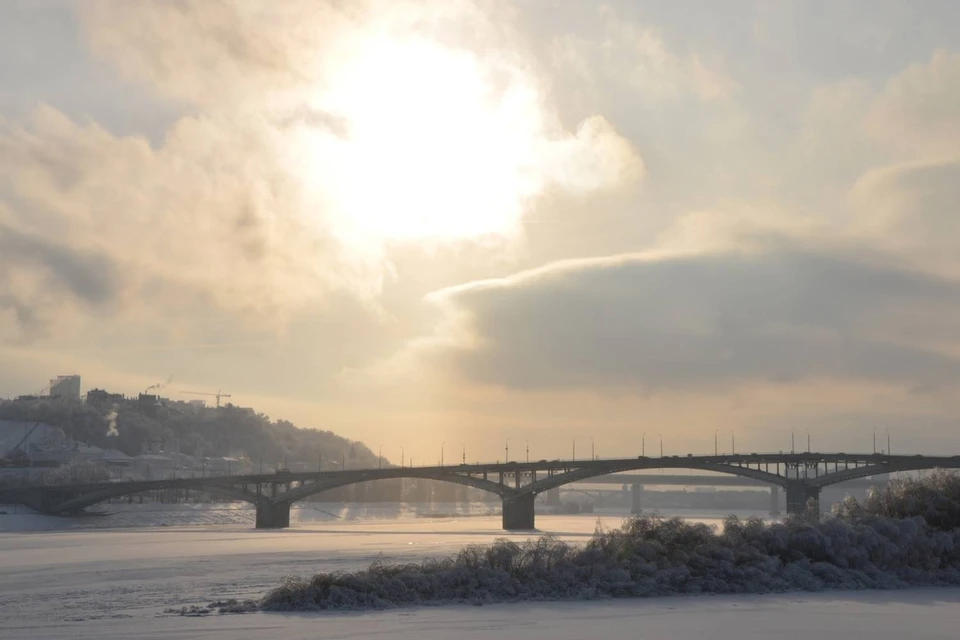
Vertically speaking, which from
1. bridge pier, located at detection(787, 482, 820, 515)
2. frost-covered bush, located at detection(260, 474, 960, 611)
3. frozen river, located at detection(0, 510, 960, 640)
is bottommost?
frozen river, located at detection(0, 510, 960, 640)

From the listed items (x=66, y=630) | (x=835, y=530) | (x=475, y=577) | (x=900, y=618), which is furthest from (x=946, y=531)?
(x=66, y=630)

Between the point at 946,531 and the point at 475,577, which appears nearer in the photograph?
the point at 475,577

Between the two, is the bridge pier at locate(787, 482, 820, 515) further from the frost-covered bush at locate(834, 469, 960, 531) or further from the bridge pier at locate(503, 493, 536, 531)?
the frost-covered bush at locate(834, 469, 960, 531)

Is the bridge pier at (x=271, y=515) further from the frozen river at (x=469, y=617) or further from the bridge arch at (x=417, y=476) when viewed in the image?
the frozen river at (x=469, y=617)

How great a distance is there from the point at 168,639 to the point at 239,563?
3842 cm

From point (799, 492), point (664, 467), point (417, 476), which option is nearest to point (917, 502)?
point (799, 492)

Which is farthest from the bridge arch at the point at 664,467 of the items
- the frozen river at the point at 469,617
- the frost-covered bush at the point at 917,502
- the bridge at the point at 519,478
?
the frozen river at the point at 469,617

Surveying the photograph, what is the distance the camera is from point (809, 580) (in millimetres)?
47031

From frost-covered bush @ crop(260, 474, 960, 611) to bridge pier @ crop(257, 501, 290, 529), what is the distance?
12814 cm

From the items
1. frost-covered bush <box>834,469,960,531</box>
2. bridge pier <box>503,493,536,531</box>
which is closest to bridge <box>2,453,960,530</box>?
bridge pier <box>503,493,536,531</box>

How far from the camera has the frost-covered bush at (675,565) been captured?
4175 centimetres

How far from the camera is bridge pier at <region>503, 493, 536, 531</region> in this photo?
6417 inches

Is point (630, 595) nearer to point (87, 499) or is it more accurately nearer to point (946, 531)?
point (946, 531)

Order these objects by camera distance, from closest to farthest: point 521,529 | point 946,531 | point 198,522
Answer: point 946,531 → point 521,529 → point 198,522
